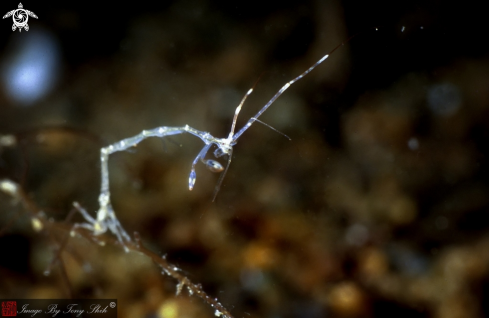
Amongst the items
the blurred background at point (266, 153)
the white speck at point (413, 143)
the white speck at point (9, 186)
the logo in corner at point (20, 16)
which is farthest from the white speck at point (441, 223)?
the logo in corner at point (20, 16)

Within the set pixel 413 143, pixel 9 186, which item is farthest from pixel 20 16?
pixel 413 143

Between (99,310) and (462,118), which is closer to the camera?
(99,310)

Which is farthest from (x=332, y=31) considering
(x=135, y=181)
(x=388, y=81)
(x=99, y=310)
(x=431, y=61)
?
(x=99, y=310)

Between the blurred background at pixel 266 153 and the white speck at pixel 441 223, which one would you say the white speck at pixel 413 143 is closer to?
the blurred background at pixel 266 153

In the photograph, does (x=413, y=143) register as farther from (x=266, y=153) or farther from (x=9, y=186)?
(x=9, y=186)

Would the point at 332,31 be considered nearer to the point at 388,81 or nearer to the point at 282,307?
the point at 388,81

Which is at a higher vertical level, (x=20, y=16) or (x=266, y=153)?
(x=20, y=16)

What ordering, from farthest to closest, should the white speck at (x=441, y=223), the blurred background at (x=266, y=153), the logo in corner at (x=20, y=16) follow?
1. the logo in corner at (x=20, y=16)
2. the white speck at (x=441, y=223)
3. the blurred background at (x=266, y=153)
